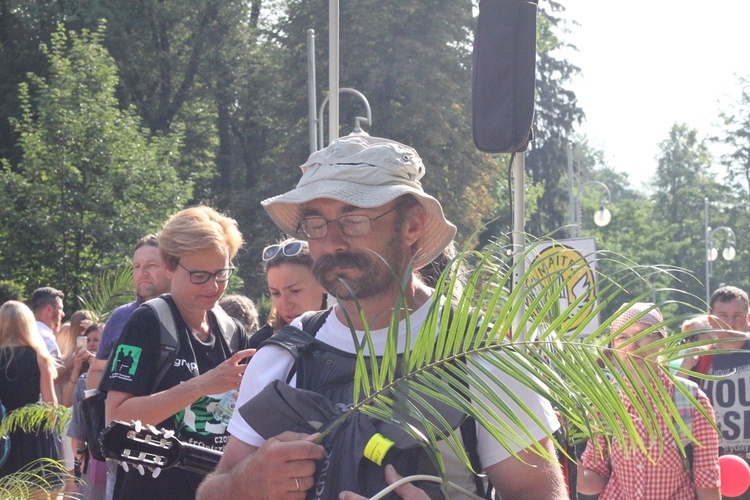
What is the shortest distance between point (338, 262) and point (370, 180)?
212mm

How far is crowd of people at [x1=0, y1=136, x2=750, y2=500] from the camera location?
214 cm

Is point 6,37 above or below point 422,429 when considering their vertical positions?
above

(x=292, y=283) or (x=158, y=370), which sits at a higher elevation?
(x=292, y=283)

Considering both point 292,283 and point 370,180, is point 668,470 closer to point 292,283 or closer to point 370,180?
point 292,283

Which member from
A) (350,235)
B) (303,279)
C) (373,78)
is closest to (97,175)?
(373,78)

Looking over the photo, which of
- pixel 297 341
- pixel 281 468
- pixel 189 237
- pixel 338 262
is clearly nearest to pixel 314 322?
pixel 297 341

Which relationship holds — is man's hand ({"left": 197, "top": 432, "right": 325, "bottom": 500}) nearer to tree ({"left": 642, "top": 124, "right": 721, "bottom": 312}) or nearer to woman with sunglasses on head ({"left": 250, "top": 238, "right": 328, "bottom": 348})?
woman with sunglasses on head ({"left": 250, "top": 238, "right": 328, "bottom": 348})

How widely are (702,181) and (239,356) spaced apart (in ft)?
211

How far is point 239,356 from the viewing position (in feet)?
11.0

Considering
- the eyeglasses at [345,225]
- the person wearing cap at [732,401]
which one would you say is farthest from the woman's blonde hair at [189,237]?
the person wearing cap at [732,401]

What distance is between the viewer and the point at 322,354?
240 cm

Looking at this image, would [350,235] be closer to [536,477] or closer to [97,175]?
[536,477]

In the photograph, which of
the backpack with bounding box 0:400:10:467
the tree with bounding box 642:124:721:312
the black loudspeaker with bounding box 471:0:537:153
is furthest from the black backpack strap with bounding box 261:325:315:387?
the tree with bounding box 642:124:721:312

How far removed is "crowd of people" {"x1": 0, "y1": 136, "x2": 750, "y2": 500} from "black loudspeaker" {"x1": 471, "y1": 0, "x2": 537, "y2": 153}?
55 cm
